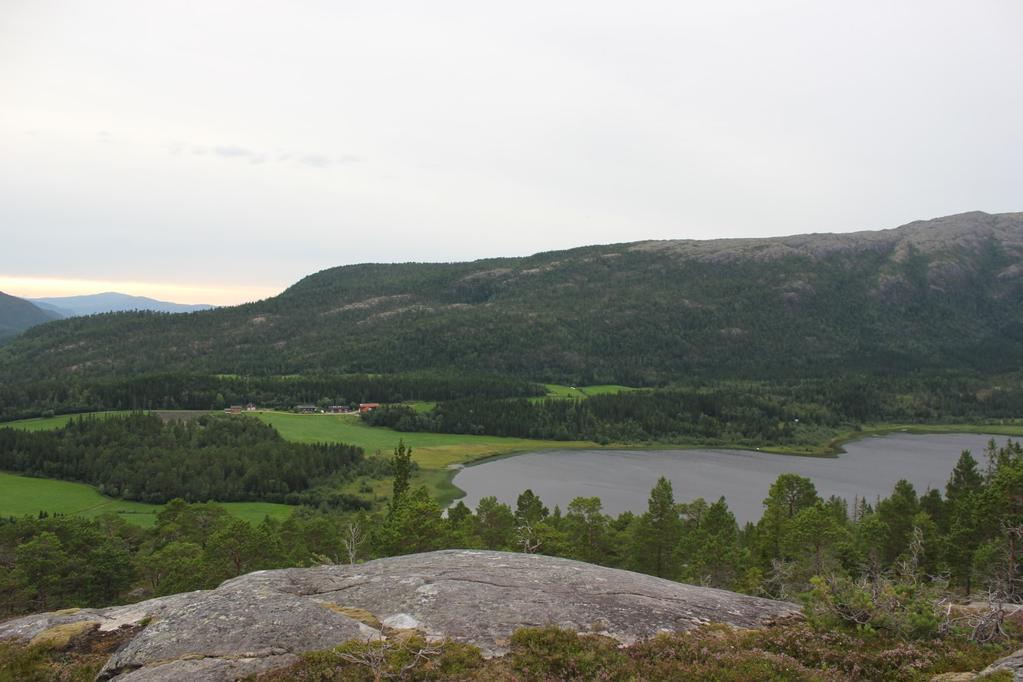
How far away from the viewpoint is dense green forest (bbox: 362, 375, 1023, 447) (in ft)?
513

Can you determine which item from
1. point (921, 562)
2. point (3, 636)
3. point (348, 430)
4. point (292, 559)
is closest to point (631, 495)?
point (921, 562)

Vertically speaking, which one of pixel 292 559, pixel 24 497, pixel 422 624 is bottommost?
pixel 24 497

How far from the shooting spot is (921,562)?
41250 mm

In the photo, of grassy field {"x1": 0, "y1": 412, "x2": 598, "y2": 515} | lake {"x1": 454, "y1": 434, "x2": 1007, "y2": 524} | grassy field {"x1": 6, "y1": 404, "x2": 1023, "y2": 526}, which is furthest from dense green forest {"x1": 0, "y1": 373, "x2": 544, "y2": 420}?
lake {"x1": 454, "y1": 434, "x2": 1007, "y2": 524}

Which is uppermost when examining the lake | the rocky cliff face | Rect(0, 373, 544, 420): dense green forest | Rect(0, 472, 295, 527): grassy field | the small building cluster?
the rocky cliff face

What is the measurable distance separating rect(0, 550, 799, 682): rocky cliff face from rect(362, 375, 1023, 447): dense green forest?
137 meters

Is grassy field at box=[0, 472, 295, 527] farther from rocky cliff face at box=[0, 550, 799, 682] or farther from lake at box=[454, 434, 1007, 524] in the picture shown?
rocky cliff face at box=[0, 550, 799, 682]

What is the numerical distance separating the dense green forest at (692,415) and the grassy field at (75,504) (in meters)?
67.3

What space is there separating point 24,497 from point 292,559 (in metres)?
71.8

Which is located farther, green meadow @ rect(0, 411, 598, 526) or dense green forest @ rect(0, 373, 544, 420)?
dense green forest @ rect(0, 373, 544, 420)

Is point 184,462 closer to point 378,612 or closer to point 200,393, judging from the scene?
point 200,393

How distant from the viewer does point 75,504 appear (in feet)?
287

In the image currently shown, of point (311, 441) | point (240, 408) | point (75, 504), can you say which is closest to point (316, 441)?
point (311, 441)

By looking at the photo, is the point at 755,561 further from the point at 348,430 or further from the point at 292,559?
the point at 348,430
